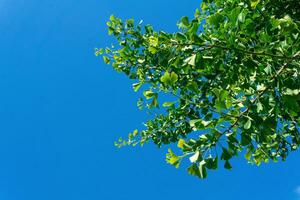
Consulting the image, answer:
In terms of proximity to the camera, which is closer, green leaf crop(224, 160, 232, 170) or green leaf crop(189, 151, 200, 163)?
green leaf crop(189, 151, 200, 163)

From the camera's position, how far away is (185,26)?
3541 mm

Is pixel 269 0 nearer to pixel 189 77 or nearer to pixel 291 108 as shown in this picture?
pixel 189 77

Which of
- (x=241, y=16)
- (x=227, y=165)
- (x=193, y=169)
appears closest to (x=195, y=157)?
(x=193, y=169)

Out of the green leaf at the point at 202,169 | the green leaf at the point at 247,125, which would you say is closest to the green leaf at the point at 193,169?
the green leaf at the point at 202,169

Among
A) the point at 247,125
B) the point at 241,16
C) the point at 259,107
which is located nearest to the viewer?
the point at 241,16

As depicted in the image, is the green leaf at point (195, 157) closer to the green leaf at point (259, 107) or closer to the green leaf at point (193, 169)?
the green leaf at point (193, 169)

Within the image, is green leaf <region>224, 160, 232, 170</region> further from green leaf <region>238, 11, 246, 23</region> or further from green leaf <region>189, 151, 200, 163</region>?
green leaf <region>238, 11, 246, 23</region>

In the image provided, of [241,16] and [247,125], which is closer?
[241,16]

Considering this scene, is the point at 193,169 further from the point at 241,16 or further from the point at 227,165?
the point at 241,16

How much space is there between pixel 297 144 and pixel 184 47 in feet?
16.0

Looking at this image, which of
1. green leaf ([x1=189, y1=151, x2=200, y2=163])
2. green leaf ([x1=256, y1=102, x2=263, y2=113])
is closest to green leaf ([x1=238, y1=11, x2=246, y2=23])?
green leaf ([x1=256, y1=102, x2=263, y2=113])

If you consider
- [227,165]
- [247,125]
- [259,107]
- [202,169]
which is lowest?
[202,169]

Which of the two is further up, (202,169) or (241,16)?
(241,16)

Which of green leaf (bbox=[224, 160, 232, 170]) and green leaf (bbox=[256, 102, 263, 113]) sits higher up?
green leaf (bbox=[256, 102, 263, 113])
